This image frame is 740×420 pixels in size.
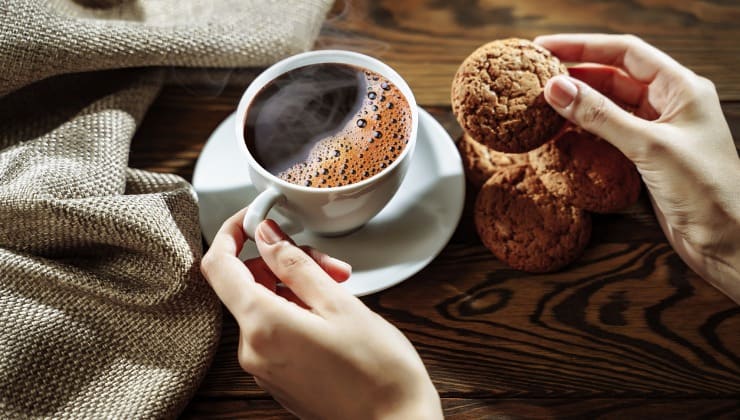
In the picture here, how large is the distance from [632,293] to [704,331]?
11cm

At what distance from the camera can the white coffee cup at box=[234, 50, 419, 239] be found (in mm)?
795

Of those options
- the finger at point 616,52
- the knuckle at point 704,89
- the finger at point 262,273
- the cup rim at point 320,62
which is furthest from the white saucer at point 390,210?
the knuckle at point 704,89

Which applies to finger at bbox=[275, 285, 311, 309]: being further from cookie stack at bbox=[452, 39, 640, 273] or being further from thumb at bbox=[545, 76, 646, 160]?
thumb at bbox=[545, 76, 646, 160]

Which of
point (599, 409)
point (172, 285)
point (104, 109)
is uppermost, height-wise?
point (104, 109)

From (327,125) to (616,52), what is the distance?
509 millimetres

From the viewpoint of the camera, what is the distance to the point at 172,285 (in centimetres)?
84

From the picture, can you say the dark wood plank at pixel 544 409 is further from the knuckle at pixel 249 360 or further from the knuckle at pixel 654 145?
the knuckle at pixel 654 145

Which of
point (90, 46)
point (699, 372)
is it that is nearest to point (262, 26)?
point (90, 46)

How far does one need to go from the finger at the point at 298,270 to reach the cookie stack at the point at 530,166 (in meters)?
0.33

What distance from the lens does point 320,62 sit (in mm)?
937

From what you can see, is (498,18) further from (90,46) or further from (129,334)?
(129,334)

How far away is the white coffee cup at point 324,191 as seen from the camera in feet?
2.61

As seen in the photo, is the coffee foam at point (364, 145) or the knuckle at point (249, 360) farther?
the coffee foam at point (364, 145)

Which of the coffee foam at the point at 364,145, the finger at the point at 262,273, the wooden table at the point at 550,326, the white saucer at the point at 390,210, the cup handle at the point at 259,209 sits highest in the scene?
the coffee foam at the point at 364,145
